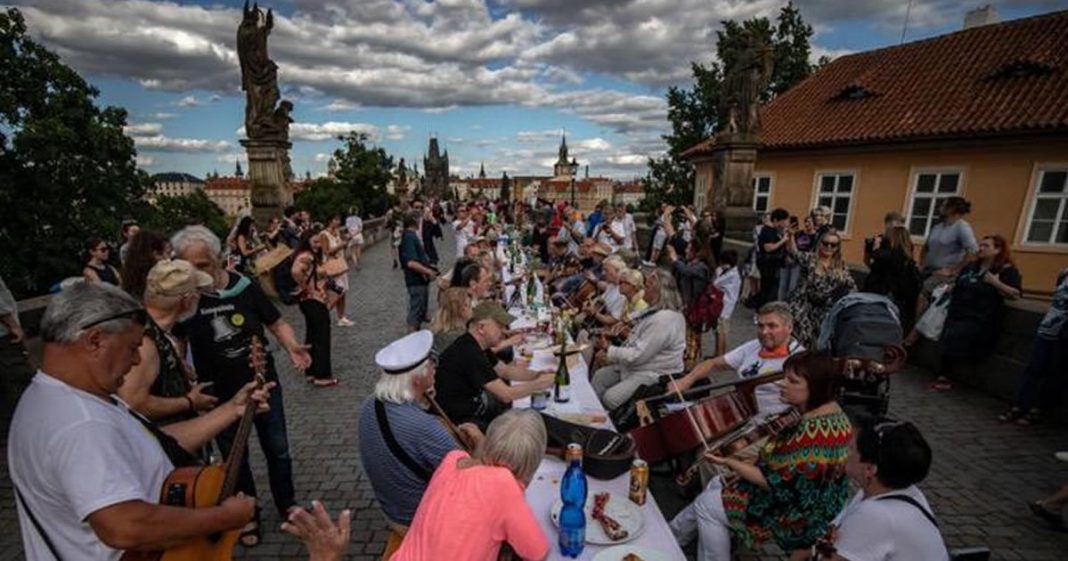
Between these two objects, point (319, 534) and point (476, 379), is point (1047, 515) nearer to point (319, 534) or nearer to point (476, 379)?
point (476, 379)

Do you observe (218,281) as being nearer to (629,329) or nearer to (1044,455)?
(629,329)

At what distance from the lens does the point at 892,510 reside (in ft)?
6.29

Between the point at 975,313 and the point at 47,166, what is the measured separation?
86.0 ft

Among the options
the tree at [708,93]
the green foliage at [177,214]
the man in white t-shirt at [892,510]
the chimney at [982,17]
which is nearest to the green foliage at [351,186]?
the green foliage at [177,214]

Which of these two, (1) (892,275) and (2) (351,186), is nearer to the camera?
(1) (892,275)

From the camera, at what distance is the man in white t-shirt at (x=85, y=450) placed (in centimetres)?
149

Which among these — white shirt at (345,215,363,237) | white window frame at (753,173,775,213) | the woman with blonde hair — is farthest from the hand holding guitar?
white window frame at (753,173,775,213)

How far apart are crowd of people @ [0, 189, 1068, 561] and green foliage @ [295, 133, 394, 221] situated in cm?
4977

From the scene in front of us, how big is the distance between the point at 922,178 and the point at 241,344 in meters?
19.3

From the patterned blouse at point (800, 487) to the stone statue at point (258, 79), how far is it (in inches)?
440

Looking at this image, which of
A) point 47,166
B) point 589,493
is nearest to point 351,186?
point 47,166

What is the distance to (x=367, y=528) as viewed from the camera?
3652 mm

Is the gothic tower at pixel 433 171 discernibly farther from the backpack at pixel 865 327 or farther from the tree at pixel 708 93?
the backpack at pixel 865 327

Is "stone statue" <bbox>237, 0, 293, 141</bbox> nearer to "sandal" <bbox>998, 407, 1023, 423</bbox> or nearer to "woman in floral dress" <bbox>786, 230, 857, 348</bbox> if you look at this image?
"woman in floral dress" <bbox>786, 230, 857, 348</bbox>
